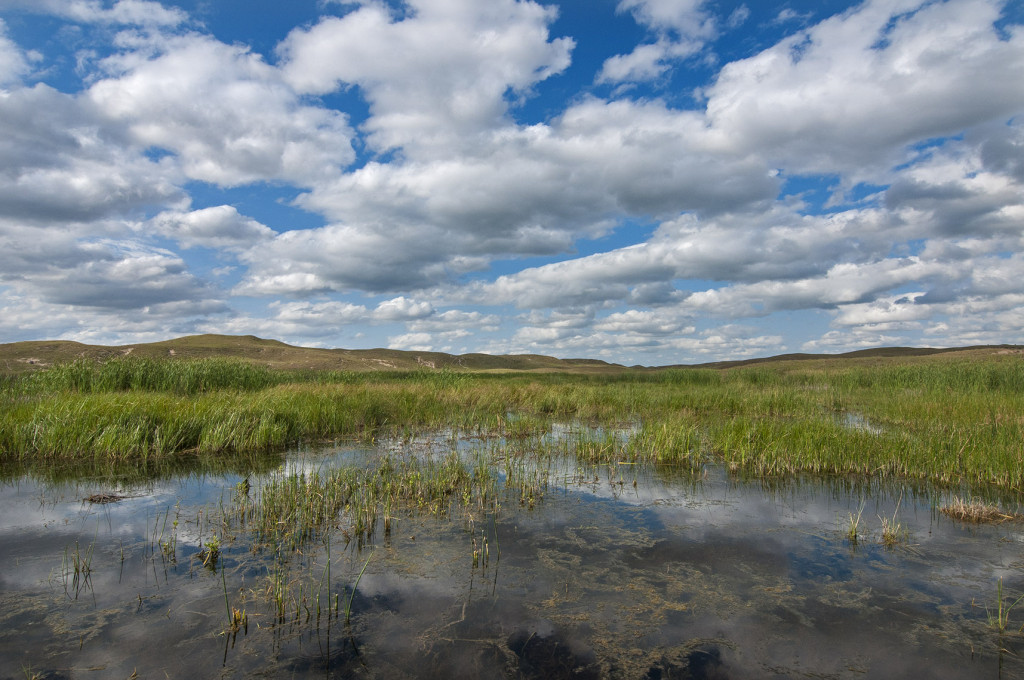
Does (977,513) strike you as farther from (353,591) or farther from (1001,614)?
(353,591)

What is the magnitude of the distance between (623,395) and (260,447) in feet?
43.5

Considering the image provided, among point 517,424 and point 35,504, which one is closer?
point 35,504

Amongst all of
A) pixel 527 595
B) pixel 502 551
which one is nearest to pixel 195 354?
pixel 502 551

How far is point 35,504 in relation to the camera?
7.13 metres

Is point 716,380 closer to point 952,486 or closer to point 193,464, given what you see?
point 952,486

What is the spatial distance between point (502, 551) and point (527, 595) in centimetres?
103

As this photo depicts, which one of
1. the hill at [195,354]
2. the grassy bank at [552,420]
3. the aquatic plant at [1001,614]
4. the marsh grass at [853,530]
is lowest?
the aquatic plant at [1001,614]

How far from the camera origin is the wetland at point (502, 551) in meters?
3.76

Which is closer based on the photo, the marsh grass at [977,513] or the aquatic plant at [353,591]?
the aquatic plant at [353,591]

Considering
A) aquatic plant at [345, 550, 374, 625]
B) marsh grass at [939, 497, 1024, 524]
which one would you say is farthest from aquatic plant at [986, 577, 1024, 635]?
aquatic plant at [345, 550, 374, 625]

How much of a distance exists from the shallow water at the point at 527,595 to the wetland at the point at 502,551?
1.0 inches

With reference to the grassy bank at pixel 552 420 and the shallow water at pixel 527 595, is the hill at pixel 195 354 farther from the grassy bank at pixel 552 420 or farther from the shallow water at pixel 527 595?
the shallow water at pixel 527 595

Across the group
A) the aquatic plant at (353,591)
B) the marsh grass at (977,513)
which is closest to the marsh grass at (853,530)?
the marsh grass at (977,513)

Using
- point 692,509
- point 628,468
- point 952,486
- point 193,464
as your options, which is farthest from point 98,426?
point 952,486
